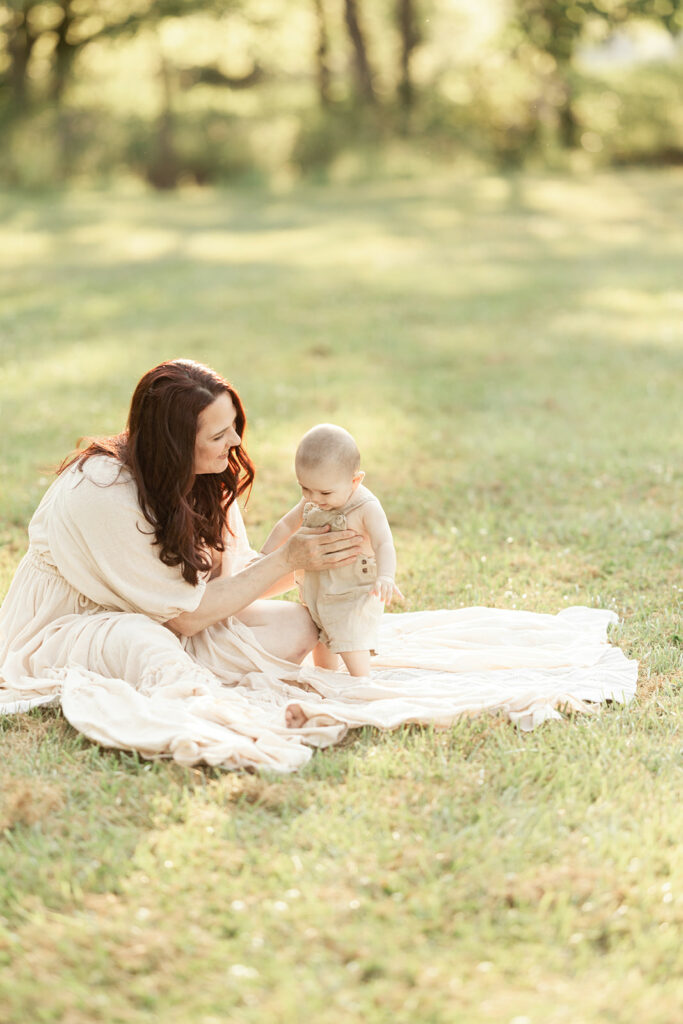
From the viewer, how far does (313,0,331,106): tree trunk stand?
25.6 metres

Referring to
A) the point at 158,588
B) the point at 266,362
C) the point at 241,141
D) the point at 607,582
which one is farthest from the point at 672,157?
the point at 158,588

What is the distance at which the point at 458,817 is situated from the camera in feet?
9.98

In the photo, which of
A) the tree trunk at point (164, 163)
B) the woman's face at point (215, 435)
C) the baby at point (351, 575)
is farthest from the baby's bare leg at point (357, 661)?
the tree trunk at point (164, 163)

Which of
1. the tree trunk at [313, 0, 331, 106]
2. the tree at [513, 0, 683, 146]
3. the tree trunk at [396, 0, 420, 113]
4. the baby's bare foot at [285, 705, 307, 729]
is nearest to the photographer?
the baby's bare foot at [285, 705, 307, 729]

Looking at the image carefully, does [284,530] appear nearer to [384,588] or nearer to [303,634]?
[303,634]

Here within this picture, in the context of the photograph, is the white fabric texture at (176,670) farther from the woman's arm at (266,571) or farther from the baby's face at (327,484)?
the baby's face at (327,484)

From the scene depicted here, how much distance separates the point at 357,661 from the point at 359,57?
2400 centimetres

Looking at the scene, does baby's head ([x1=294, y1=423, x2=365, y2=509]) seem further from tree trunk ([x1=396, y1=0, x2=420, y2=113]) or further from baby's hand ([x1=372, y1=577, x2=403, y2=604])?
tree trunk ([x1=396, y1=0, x2=420, y2=113])

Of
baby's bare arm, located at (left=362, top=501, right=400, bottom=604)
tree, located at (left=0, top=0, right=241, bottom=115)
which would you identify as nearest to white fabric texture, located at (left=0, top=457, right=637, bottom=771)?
baby's bare arm, located at (left=362, top=501, right=400, bottom=604)

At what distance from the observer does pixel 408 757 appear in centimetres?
336

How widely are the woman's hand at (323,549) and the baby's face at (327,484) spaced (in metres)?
0.11

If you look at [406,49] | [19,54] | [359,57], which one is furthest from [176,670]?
[406,49]

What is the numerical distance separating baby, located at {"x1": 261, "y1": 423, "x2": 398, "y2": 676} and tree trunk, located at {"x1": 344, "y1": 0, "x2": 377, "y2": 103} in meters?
22.9

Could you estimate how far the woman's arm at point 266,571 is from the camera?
3795 millimetres
